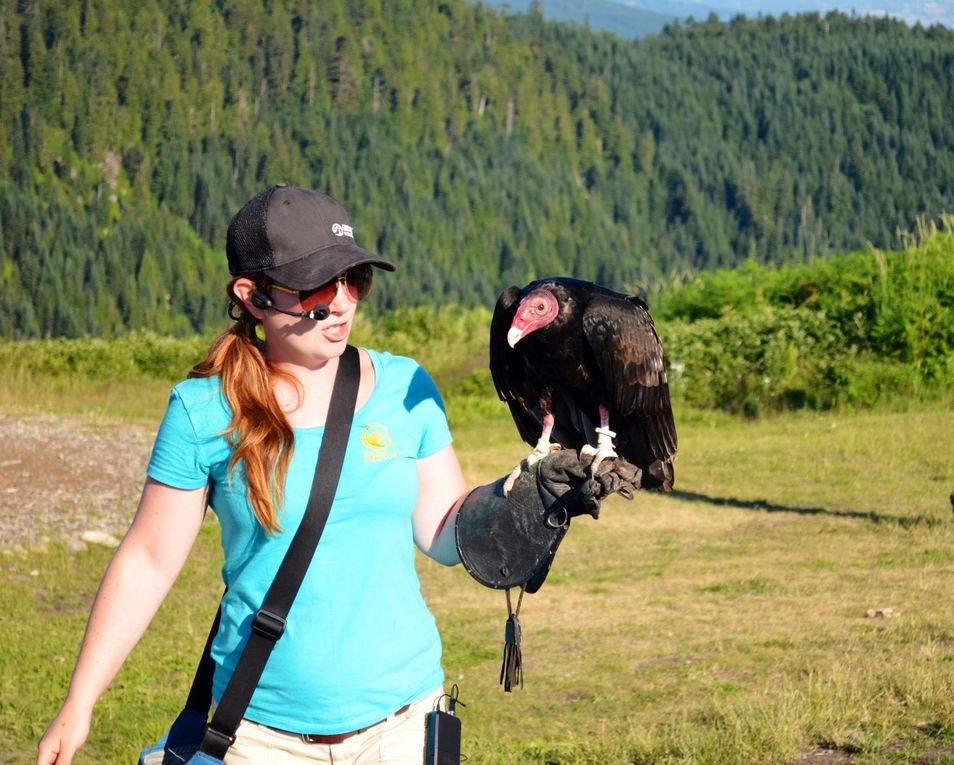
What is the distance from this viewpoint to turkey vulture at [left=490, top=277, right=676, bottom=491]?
12.1 feet

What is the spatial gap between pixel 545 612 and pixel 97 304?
33725mm

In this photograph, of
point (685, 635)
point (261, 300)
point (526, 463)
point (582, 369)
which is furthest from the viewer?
point (685, 635)

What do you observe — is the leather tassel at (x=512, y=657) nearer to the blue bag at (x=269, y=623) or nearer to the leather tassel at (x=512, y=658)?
the leather tassel at (x=512, y=658)

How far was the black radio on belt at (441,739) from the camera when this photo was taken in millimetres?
2430

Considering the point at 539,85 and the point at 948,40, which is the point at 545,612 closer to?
the point at 539,85

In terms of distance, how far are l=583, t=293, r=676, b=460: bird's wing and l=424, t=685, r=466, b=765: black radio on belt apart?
154 cm

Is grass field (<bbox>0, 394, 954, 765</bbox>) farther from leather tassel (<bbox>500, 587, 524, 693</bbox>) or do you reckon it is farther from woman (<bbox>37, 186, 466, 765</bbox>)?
woman (<bbox>37, 186, 466, 765</bbox>)

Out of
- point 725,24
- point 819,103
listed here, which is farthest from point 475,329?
point 725,24

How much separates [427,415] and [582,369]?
4.26ft

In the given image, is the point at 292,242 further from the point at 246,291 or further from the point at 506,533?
the point at 506,533

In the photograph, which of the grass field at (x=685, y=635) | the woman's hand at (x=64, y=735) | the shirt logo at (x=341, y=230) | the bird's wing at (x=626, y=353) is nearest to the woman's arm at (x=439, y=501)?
the shirt logo at (x=341, y=230)

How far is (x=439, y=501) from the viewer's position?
272 centimetres

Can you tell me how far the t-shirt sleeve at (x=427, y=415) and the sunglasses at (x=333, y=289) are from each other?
0.24 m

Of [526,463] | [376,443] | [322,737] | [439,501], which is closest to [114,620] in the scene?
[322,737]
